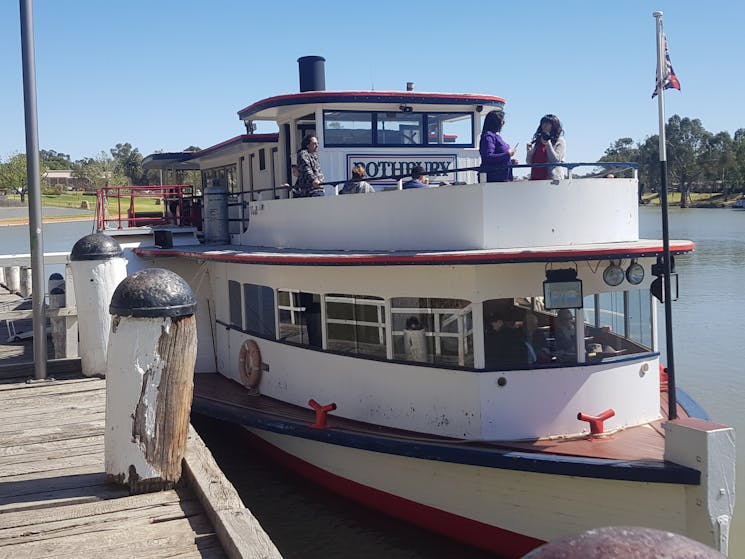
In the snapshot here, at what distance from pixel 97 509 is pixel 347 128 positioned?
770 centimetres

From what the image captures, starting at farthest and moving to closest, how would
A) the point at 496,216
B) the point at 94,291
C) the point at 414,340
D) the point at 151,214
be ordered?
1. the point at 151,214
2. the point at 414,340
3. the point at 496,216
4. the point at 94,291

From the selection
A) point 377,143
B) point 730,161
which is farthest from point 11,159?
point 377,143

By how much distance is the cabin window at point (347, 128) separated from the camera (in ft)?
35.1

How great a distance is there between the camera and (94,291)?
641 centimetres

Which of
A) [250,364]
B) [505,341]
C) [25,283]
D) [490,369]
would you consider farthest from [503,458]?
[25,283]

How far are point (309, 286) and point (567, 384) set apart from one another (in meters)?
2.95

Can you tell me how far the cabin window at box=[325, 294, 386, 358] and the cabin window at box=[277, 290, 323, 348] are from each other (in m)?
0.41

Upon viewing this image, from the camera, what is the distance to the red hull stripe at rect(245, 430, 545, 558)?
712 centimetres

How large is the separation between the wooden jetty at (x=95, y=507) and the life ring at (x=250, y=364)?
449 cm

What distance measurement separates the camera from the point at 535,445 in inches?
282

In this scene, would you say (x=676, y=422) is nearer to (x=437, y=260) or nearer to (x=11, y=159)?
(x=437, y=260)

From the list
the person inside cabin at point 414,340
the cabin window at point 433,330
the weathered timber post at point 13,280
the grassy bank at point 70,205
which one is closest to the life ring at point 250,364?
the cabin window at point 433,330

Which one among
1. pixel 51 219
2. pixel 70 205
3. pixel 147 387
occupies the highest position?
pixel 70 205

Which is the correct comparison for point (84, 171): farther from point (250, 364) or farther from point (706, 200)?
point (250, 364)
